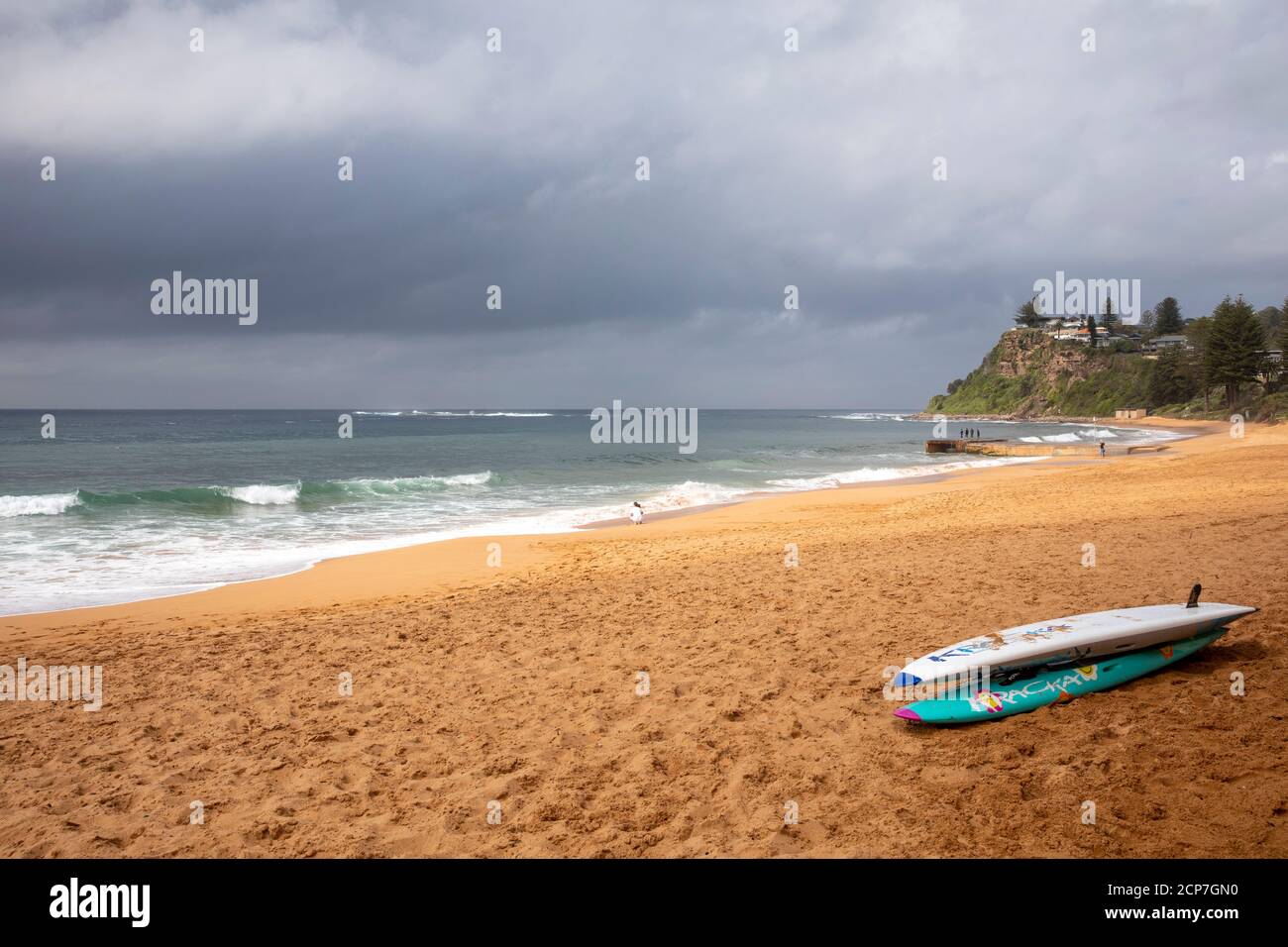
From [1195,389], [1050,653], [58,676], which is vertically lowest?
[58,676]

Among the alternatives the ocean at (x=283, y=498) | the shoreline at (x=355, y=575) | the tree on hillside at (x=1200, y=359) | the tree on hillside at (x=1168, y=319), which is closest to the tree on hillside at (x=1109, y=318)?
the tree on hillside at (x=1168, y=319)

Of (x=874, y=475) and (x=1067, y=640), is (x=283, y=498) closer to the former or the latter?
(x=874, y=475)

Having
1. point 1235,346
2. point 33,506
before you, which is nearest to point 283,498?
point 33,506

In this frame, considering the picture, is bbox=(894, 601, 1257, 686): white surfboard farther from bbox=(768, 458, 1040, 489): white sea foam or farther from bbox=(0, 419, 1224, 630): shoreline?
bbox=(768, 458, 1040, 489): white sea foam

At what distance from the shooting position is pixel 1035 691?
5.11 metres

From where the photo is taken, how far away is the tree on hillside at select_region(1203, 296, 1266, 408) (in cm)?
6988

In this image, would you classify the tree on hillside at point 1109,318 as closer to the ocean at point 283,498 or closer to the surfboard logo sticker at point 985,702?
the ocean at point 283,498

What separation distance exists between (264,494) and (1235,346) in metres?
85.5

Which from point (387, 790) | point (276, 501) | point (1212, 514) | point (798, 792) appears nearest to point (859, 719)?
point (798, 792)

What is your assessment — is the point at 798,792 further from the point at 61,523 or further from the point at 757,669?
the point at 61,523

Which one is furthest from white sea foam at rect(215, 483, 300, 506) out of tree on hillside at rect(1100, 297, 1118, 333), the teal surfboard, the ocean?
tree on hillside at rect(1100, 297, 1118, 333)

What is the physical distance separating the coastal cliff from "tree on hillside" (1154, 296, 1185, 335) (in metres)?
28.6

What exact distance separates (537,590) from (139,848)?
21.3ft

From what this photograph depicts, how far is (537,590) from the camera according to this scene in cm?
1046
